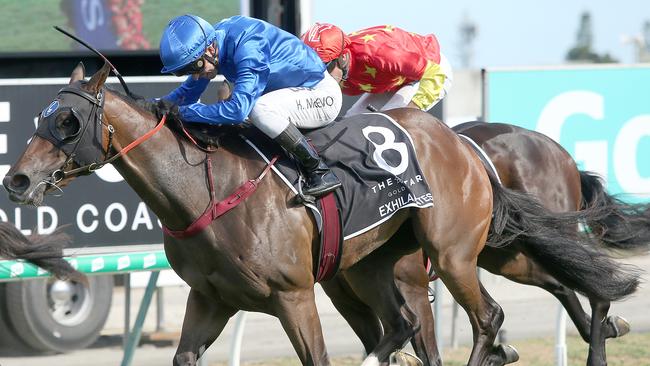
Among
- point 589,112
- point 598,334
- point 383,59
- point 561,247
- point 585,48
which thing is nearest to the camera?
point 383,59

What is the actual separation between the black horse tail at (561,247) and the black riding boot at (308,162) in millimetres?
1109

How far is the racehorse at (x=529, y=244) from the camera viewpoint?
5691 mm

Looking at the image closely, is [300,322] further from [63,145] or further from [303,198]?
[63,145]

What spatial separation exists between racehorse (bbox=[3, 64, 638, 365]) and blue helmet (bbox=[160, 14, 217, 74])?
0.77 ft

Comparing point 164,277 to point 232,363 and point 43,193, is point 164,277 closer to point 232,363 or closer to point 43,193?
point 232,363

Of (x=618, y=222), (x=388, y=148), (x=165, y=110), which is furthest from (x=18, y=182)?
(x=618, y=222)

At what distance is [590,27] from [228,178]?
37980 mm

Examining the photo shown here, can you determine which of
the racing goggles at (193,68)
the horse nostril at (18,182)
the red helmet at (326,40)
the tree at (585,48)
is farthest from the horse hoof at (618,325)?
the tree at (585,48)

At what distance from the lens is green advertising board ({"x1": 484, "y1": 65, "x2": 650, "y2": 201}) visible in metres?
7.44

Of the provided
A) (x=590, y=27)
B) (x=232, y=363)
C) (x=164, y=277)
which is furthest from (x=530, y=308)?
(x=590, y=27)

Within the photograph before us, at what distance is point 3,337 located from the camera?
7.64 metres

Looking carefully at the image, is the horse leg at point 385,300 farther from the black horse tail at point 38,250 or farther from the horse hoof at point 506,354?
the black horse tail at point 38,250

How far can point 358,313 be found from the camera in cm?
570

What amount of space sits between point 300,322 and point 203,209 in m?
0.56
